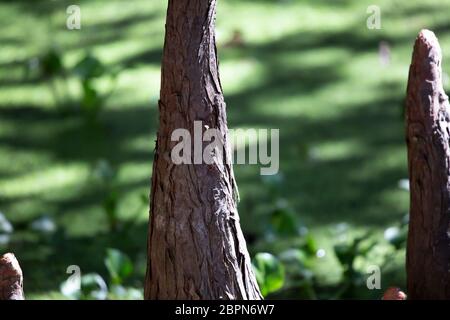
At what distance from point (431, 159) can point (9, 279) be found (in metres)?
0.95

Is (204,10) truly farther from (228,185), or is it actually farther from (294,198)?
(294,198)

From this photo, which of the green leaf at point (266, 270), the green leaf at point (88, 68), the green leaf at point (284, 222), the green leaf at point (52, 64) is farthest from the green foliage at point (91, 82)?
the green leaf at point (266, 270)

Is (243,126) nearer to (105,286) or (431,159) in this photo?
(105,286)

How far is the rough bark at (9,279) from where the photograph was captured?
1943 millimetres

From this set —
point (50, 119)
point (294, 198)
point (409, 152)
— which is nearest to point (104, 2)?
point (50, 119)

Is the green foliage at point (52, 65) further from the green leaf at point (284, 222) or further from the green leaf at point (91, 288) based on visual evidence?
the green leaf at point (91, 288)

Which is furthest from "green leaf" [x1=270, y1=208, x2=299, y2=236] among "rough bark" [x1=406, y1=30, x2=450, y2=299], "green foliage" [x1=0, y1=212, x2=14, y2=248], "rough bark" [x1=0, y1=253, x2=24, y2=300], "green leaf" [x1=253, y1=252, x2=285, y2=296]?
"rough bark" [x1=0, y1=253, x2=24, y2=300]

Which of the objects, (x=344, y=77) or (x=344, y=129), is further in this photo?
(x=344, y=77)

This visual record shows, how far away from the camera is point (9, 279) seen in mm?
1947

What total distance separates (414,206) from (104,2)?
3.20m

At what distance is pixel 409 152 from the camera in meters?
2.21

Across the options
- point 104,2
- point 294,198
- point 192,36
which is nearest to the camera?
A: point 192,36

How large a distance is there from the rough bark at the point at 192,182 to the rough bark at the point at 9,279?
28 centimetres

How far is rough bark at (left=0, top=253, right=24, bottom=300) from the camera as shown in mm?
1943
